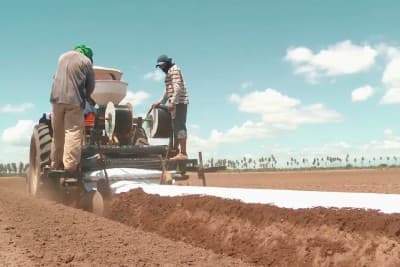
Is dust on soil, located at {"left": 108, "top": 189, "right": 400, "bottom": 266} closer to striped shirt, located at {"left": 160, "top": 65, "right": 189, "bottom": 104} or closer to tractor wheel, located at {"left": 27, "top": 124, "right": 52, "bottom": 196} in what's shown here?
striped shirt, located at {"left": 160, "top": 65, "right": 189, "bottom": 104}

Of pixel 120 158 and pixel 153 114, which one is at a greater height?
pixel 153 114

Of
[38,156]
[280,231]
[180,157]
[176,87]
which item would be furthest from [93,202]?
[280,231]

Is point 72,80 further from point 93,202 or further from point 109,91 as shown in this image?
point 109,91

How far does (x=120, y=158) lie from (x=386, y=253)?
5088 mm

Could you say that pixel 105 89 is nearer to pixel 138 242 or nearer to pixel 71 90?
pixel 71 90

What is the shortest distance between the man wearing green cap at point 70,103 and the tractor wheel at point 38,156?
2.07ft

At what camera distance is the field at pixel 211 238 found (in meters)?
2.83

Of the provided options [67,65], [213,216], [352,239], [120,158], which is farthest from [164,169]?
[352,239]

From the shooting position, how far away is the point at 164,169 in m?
6.80

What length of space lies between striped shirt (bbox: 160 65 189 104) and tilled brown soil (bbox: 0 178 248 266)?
283cm

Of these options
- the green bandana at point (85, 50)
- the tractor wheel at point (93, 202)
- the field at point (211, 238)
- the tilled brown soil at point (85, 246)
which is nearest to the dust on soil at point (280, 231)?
the field at point (211, 238)

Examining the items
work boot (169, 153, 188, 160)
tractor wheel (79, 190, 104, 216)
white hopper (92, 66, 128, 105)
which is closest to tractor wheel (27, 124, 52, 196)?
white hopper (92, 66, 128, 105)

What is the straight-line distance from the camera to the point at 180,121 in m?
7.42

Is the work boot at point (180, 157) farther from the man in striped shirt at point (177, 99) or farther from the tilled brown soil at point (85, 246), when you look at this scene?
the tilled brown soil at point (85, 246)
